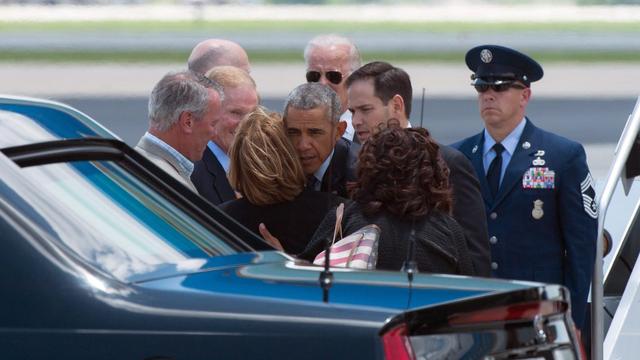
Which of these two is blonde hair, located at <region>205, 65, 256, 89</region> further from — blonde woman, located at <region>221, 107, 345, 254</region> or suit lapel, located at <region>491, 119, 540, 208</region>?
blonde woman, located at <region>221, 107, 345, 254</region>

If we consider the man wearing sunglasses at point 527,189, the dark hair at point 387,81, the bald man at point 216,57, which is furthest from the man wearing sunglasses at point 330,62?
the man wearing sunglasses at point 527,189

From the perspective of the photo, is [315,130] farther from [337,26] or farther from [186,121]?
[337,26]

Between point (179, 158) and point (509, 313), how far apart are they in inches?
108

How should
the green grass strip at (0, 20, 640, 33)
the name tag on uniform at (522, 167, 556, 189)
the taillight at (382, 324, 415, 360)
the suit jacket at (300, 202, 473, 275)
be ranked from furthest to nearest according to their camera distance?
1. the green grass strip at (0, 20, 640, 33)
2. the name tag on uniform at (522, 167, 556, 189)
3. the suit jacket at (300, 202, 473, 275)
4. the taillight at (382, 324, 415, 360)

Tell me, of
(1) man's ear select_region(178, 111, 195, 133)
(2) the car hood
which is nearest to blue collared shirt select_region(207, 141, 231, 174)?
(1) man's ear select_region(178, 111, 195, 133)

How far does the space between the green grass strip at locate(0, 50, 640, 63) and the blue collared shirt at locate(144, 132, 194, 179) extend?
99.0ft

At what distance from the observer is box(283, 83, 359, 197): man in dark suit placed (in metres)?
5.16

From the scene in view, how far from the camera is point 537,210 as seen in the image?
545 cm

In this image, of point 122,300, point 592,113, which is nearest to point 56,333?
point 122,300

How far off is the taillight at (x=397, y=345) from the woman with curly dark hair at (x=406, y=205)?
1212mm

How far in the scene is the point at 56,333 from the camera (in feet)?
9.93

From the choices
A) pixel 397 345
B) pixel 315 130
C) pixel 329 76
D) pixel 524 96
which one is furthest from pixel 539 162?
pixel 329 76

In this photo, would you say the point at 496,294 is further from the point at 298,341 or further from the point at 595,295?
the point at 595,295

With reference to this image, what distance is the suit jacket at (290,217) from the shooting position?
15.8ft
